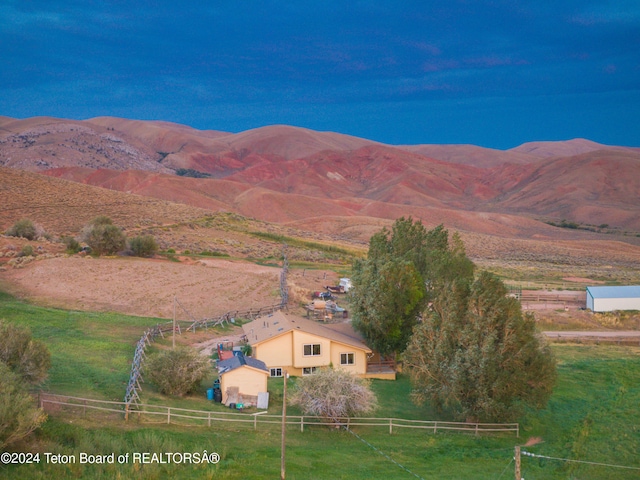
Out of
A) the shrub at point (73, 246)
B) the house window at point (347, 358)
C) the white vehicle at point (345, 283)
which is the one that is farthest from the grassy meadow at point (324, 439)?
the shrub at point (73, 246)

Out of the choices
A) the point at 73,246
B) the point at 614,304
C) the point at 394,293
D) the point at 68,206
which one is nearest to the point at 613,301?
the point at 614,304

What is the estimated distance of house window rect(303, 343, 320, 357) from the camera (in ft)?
107

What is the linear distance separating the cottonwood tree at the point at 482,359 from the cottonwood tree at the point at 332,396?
3.38 m

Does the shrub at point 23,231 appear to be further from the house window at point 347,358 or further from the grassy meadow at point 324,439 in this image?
the house window at point 347,358

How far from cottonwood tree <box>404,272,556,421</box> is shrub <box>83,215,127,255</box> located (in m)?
40.3

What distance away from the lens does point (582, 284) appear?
65.3m

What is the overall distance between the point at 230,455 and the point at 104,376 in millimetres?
9604

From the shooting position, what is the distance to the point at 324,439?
23.3 meters

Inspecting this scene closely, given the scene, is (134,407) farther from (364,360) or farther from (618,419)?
(618,419)

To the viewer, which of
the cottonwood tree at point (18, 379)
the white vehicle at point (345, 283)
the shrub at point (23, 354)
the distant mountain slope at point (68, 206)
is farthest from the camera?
the distant mountain slope at point (68, 206)

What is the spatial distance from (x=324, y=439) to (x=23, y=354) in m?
11.3

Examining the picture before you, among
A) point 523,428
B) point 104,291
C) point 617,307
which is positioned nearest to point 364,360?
point 523,428

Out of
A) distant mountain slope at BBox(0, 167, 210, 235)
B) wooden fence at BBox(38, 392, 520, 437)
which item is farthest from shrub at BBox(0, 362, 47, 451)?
distant mountain slope at BBox(0, 167, 210, 235)

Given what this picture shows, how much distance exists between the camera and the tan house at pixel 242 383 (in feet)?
86.0
